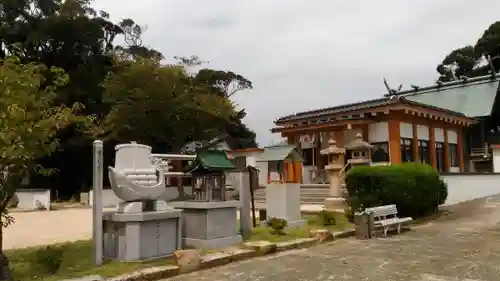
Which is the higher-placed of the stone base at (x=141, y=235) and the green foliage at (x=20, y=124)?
the green foliage at (x=20, y=124)

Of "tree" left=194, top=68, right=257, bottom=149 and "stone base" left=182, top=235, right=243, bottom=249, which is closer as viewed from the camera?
"stone base" left=182, top=235, right=243, bottom=249

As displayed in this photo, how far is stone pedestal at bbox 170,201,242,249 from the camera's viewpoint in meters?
8.70

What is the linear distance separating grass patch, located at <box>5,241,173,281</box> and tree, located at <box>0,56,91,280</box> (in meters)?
0.87

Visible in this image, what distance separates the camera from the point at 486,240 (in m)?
9.49

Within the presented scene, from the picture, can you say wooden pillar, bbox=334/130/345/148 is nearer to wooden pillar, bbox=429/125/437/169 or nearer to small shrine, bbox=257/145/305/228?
wooden pillar, bbox=429/125/437/169

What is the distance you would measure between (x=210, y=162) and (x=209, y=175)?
28cm

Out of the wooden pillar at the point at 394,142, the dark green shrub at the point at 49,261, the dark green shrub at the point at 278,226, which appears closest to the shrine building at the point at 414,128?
the wooden pillar at the point at 394,142

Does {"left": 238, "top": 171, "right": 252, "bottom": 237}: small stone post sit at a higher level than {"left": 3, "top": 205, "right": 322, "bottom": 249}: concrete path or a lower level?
higher

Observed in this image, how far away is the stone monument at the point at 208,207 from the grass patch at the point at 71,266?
119cm

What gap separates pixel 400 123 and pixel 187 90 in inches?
465

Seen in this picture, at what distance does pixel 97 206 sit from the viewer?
7469 mm

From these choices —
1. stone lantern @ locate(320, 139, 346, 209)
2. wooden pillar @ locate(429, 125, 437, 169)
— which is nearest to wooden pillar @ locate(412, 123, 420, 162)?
wooden pillar @ locate(429, 125, 437, 169)

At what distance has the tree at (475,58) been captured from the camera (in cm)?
3711

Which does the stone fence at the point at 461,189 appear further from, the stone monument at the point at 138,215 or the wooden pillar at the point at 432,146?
the stone monument at the point at 138,215
